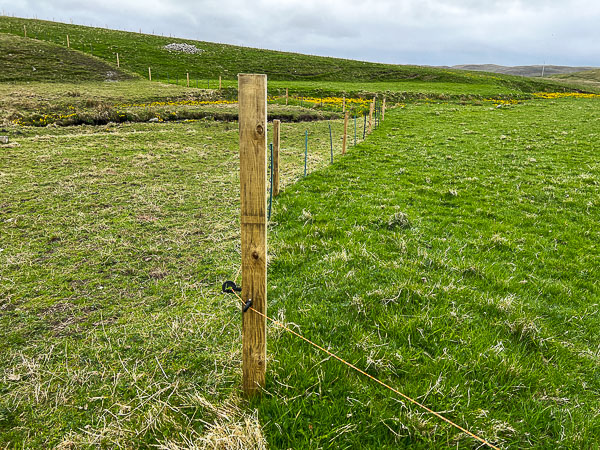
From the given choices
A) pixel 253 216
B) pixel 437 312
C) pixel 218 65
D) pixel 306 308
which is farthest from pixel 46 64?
pixel 437 312

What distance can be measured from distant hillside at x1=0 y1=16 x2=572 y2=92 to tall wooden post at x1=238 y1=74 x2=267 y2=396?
5836 centimetres

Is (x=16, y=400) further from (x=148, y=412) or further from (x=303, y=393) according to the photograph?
(x=303, y=393)

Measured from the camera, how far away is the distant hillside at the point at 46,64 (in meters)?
39.6

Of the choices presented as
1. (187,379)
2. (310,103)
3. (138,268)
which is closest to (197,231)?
(138,268)

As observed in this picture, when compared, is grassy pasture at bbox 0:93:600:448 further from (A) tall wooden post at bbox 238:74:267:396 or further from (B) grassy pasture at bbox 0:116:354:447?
(A) tall wooden post at bbox 238:74:267:396

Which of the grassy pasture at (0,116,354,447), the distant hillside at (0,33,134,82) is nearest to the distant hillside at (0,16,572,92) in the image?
the distant hillside at (0,33,134,82)

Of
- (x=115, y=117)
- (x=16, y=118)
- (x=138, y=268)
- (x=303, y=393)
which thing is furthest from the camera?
(x=115, y=117)

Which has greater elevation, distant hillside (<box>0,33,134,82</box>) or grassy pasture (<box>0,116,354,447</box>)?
distant hillside (<box>0,33,134,82</box>)

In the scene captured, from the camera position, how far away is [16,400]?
10.7ft

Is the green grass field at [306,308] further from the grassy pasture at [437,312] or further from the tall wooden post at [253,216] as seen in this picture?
the tall wooden post at [253,216]

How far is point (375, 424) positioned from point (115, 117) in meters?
23.1

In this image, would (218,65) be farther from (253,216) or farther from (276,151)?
(253,216)

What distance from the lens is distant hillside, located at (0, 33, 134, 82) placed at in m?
39.6

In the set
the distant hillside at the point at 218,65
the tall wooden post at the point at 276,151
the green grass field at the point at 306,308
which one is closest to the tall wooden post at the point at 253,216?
the green grass field at the point at 306,308
